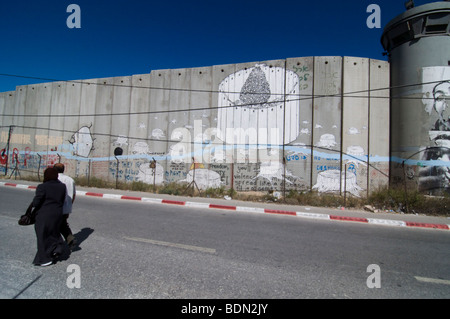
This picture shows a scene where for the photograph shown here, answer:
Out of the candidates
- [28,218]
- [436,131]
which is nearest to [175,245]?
[28,218]

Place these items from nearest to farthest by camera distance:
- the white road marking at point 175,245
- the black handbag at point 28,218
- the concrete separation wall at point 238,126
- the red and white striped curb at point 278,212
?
the black handbag at point 28,218 → the white road marking at point 175,245 → the red and white striped curb at point 278,212 → the concrete separation wall at point 238,126

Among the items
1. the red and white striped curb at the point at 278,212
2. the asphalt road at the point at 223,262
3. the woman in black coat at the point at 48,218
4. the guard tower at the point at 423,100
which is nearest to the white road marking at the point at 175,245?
the asphalt road at the point at 223,262

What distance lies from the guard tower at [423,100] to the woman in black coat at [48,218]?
40.0 ft

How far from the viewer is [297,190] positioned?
11.7m

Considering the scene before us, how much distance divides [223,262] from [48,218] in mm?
2743

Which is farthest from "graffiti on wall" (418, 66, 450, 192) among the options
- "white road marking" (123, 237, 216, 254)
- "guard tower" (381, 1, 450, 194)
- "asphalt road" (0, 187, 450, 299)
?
"white road marking" (123, 237, 216, 254)

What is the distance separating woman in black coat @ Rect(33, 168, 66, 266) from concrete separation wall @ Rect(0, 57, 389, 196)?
943cm

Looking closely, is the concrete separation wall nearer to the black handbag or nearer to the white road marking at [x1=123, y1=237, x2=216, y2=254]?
the white road marking at [x1=123, y1=237, x2=216, y2=254]

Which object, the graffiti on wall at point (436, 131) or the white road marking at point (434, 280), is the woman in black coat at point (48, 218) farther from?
the graffiti on wall at point (436, 131)

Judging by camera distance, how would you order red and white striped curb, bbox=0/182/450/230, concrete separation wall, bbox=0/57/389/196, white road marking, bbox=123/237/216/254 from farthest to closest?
concrete separation wall, bbox=0/57/389/196
red and white striped curb, bbox=0/182/450/230
white road marking, bbox=123/237/216/254

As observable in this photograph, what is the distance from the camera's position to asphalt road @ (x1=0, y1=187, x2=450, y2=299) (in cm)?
286

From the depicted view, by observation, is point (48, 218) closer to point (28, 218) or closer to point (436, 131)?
point (28, 218)

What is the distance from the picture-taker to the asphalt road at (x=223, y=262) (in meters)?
2.86

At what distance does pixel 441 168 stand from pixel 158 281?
12.7 metres
